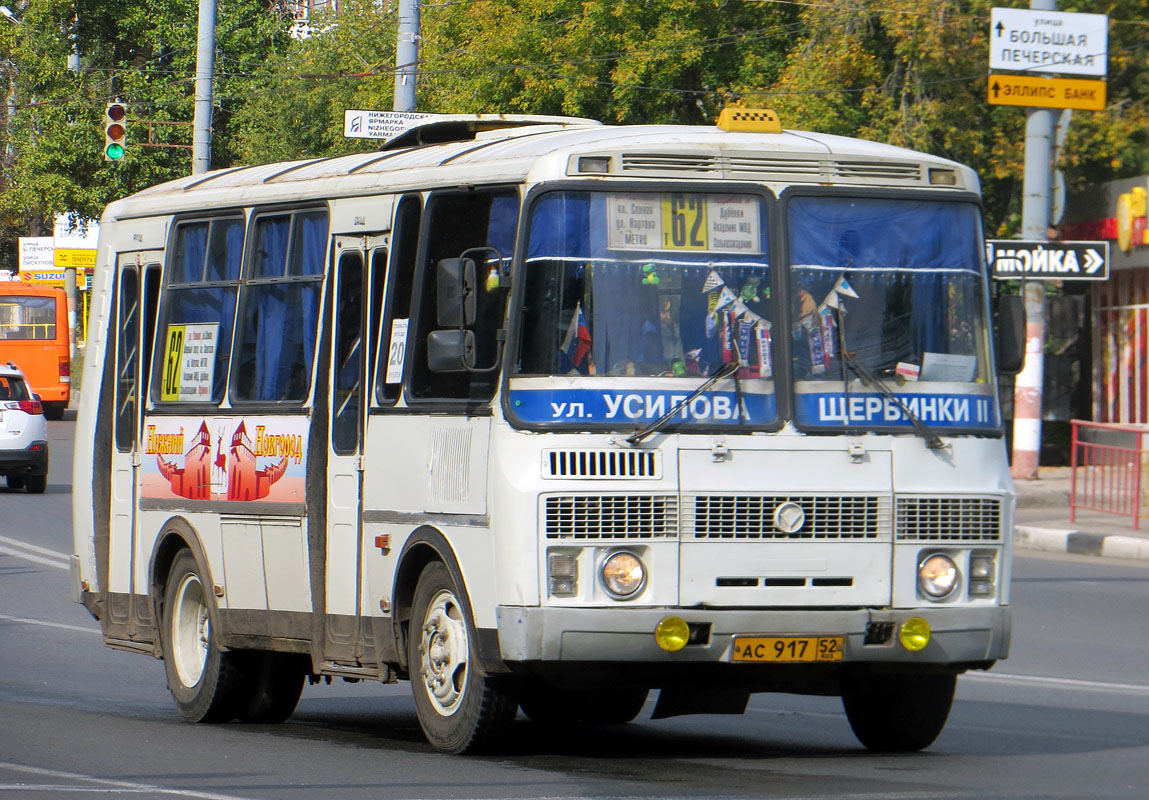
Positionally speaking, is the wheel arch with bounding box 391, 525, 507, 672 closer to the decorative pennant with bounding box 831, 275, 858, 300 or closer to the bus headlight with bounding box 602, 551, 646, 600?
the bus headlight with bounding box 602, 551, 646, 600

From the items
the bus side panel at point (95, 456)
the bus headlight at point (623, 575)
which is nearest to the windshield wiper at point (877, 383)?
the bus headlight at point (623, 575)

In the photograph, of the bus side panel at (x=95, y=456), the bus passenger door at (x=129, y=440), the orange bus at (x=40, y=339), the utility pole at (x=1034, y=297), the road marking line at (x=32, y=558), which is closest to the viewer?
the bus passenger door at (x=129, y=440)

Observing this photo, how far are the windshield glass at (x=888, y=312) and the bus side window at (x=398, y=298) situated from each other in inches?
66.0

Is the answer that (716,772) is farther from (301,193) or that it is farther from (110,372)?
(110,372)

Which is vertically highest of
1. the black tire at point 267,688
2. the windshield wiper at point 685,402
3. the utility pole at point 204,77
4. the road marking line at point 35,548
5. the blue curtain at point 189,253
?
the utility pole at point 204,77

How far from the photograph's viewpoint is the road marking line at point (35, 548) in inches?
784

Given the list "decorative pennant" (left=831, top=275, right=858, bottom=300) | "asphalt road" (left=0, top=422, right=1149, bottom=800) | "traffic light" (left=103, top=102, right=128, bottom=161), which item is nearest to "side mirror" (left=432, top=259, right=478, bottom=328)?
"decorative pennant" (left=831, top=275, right=858, bottom=300)

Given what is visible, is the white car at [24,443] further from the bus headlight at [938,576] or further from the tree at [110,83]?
the tree at [110,83]

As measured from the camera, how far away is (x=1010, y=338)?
8.98 m

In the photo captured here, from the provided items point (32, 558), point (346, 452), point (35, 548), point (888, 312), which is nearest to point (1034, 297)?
point (35, 548)

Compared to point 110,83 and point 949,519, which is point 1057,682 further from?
point 110,83

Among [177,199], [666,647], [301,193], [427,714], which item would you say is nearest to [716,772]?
[666,647]

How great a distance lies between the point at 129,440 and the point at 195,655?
1334mm

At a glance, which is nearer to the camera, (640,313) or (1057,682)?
(640,313)
